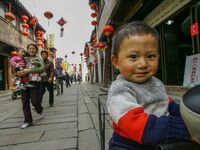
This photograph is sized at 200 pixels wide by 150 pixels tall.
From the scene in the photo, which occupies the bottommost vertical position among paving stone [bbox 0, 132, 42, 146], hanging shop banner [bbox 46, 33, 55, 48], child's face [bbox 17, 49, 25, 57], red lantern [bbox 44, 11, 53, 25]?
paving stone [bbox 0, 132, 42, 146]

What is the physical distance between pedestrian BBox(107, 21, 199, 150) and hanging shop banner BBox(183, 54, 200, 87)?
4.75 m

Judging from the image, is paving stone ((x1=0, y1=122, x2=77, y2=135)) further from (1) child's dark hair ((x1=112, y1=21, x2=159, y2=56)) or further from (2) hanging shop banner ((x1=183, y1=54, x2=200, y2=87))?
(1) child's dark hair ((x1=112, y1=21, x2=159, y2=56))

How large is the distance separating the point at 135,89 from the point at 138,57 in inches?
7.1

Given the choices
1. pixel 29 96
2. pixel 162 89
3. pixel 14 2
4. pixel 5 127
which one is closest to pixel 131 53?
pixel 162 89

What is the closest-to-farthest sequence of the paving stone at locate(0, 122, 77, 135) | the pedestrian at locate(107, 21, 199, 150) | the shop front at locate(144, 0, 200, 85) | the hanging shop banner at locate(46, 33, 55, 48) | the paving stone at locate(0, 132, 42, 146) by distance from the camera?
1. the pedestrian at locate(107, 21, 199, 150)
2. the paving stone at locate(0, 132, 42, 146)
3. the paving stone at locate(0, 122, 77, 135)
4. the shop front at locate(144, 0, 200, 85)
5. the hanging shop banner at locate(46, 33, 55, 48)

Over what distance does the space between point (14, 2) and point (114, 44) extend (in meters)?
21.3

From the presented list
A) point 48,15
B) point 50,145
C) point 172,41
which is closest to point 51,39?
point 48,15

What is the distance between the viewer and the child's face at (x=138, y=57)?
1354 mm

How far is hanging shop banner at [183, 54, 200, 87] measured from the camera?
5.98 metres

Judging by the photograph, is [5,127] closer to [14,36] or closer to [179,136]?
[179,136]

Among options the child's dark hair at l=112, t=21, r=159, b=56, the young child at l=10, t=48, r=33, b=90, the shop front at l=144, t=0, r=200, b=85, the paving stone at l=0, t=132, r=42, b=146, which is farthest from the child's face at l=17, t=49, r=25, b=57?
the child's dark hair at l=112, t=21, r=159, b=56

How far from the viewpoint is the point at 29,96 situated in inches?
211

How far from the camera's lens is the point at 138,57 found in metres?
1.37

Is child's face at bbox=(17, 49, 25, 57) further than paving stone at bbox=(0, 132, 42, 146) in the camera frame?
Yes
